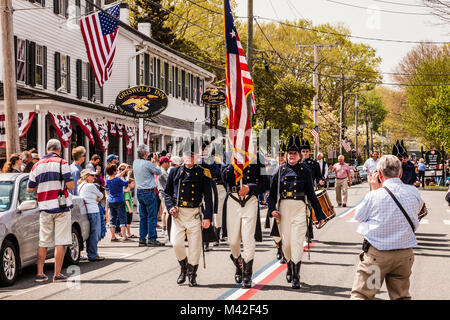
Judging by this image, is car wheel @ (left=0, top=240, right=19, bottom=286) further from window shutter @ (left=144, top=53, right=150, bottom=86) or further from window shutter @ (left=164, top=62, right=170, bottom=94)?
window shutter @ (left=164, top=62, right=170, bottom=94)

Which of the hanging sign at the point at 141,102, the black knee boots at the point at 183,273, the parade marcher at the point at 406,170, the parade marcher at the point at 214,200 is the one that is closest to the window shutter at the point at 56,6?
the hanging sign at the point at 141,102

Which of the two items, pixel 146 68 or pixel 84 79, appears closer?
pixel 84 79

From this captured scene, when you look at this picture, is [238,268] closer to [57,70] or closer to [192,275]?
[192,275]

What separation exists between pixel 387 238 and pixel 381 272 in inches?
12.6

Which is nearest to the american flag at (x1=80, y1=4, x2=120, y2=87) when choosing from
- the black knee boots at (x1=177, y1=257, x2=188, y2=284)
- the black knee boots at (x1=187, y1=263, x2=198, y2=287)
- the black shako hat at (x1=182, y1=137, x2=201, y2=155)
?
the black shako hat at (x1=182, y1=137, x2=201, y2=155)

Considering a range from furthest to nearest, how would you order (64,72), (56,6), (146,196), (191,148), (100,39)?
(64,72) < (56,6) < (100,39) < (146,196) < (191,148)

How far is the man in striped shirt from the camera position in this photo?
10.4 meters

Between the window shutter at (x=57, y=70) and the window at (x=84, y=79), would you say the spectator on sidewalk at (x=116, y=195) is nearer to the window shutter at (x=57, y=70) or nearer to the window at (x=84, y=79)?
the window shutter at (x=57, y=70)

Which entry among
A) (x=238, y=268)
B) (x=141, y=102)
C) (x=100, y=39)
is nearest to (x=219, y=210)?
(x=238, y=268)

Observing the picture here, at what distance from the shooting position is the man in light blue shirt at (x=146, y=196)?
1472cm

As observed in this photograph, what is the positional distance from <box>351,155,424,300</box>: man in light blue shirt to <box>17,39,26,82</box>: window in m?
18.9

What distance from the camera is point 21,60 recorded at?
2320 cm
